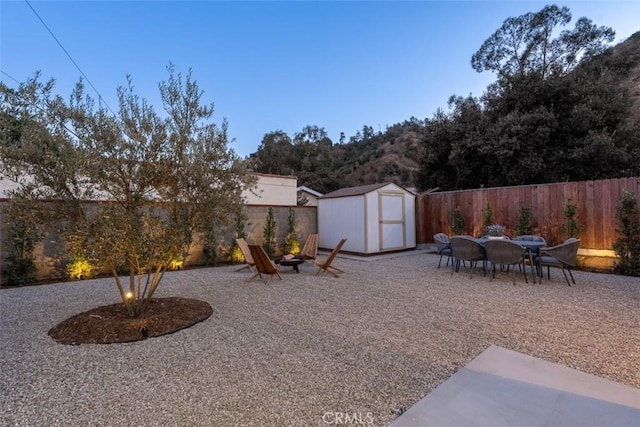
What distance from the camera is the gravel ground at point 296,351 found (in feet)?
6.61

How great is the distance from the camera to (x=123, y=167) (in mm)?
3254

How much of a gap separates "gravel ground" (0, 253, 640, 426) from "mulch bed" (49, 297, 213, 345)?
0.53ft

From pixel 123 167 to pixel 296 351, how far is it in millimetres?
2656

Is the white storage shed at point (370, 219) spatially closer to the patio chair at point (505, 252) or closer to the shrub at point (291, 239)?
the shrub at point (291, 239)

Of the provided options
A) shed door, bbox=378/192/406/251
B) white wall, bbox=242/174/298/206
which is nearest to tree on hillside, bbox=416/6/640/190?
shed door, bbox=378/192/406/251

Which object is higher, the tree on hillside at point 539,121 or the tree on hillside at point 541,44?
the tree on hillside at point 541,44

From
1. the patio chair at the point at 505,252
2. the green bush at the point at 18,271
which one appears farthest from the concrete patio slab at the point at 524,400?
the green bush at the point at 18,271

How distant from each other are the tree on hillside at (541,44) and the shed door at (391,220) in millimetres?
8774

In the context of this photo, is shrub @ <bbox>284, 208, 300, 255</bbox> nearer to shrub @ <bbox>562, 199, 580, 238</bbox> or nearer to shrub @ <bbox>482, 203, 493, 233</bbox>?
shrub @ <bbox>482, 203, 493, 233</bbox>

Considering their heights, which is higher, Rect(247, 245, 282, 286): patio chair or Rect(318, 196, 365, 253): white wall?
Rect(318, 196, 365, 253): white wall

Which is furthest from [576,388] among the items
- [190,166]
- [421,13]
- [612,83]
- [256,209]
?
[612,83]

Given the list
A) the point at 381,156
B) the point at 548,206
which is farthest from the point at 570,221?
the point at 381,156

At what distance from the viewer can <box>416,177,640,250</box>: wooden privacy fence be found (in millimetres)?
6695

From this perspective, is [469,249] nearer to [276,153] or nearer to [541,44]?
[541,44]
